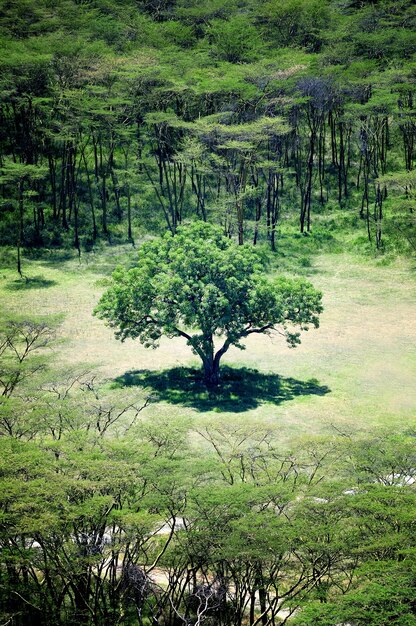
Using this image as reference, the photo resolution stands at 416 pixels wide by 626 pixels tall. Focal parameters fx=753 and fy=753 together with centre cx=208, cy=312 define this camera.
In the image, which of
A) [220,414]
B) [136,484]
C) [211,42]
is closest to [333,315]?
[220,414]

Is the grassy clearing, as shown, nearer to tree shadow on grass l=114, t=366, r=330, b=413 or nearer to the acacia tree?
tree shadow on grass l=114, t=366, r=330, b=413

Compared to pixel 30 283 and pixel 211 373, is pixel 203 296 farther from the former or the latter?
pixel 30 283

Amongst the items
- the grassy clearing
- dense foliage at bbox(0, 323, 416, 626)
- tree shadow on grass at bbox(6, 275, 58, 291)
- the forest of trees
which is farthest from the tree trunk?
tree shadow on grass at bbox(6, 275, 58, 291)

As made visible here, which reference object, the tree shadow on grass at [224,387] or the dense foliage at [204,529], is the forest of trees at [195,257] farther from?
the tree shadow on grass at [224,387]

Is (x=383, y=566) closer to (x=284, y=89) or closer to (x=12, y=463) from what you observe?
(x=12, y=463)

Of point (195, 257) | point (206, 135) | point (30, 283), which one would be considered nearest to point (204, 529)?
point (195, 257)

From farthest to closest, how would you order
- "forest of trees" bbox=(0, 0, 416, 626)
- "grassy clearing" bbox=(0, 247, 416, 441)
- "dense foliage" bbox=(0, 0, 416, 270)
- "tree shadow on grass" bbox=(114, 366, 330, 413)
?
"dense foliage" bbox=(0, 0, 416, 270) < "tree shadow on grass" bbox=(114, 366, 330, 413) < "grassy clearing" bbox=(0, 247, 416, 441) < "forest of trees" bbox=(0, 0, 416, 626)
